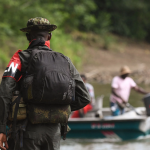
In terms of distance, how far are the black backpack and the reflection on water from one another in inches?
185

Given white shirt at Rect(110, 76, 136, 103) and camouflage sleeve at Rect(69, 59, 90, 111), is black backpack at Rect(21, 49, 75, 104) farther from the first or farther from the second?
white shirt at Rect(110, 76, 136, 103)

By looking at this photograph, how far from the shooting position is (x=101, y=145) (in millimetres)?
7480

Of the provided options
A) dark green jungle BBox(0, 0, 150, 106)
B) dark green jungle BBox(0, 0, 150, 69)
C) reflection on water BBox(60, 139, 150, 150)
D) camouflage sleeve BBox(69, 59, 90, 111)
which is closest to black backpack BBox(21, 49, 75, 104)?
camouflage sleeve BBox(69, 59, 90, 111)

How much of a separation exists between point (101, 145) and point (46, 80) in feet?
17.2

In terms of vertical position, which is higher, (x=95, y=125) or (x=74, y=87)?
(x=74, y=87)

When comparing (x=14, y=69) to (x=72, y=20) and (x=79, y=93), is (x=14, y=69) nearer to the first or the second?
(x=79, y=93)

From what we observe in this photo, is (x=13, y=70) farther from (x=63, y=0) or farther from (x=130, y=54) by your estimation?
(x=130, y=54)

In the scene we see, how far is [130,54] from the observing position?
27984 mm

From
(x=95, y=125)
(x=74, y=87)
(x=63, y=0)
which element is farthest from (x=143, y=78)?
(x=74, y=87)

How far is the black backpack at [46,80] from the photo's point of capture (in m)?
2.50

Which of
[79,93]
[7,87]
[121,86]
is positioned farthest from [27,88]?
[121,86]

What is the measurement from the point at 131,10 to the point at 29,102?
32.5 m

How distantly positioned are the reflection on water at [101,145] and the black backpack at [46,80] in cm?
469

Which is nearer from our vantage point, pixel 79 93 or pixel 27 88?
pixel 27 88
